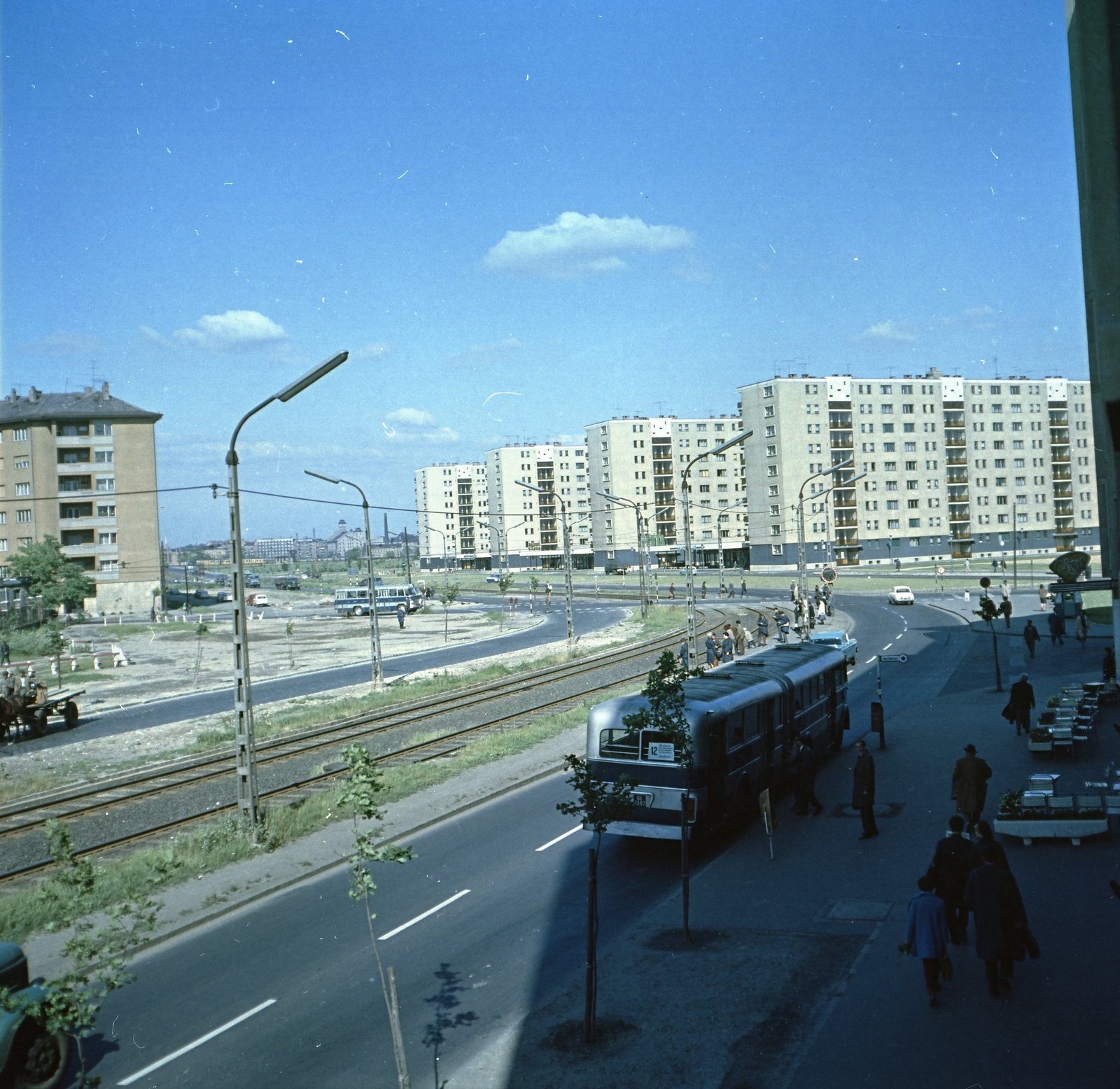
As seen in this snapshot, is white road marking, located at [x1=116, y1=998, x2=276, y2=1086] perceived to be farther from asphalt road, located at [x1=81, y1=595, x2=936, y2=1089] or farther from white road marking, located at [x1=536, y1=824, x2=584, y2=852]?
white road marking, located at [x1=536, y1=824, x2=584, y2=852]

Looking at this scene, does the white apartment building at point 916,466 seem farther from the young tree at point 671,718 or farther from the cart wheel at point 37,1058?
the cart wheel at point 37,1058

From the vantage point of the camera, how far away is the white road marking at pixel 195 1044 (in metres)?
8.35

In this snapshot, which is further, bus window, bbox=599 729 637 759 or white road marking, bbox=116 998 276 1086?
bus window, bbox=599 729 637 759

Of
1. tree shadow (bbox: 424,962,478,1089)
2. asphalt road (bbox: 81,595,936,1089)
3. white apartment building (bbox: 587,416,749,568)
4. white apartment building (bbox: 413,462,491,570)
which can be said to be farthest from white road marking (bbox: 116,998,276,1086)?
white apartment building (bbox: 413,462,491,570)

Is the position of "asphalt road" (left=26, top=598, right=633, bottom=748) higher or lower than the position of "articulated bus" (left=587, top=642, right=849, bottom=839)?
lower

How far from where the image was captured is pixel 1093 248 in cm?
1103

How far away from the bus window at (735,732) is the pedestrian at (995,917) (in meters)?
5.79

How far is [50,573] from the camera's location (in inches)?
2876

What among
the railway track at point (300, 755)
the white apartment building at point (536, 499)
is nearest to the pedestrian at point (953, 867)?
the railway track at point (300, 755)

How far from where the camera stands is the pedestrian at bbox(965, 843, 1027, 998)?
28.2ft

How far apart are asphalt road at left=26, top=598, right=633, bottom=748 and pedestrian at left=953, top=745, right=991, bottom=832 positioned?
2423cm

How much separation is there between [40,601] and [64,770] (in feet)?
177

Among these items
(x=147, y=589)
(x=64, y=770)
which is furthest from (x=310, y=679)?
(x=147, y=589)

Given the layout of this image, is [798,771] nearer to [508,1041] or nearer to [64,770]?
[508,1041]
